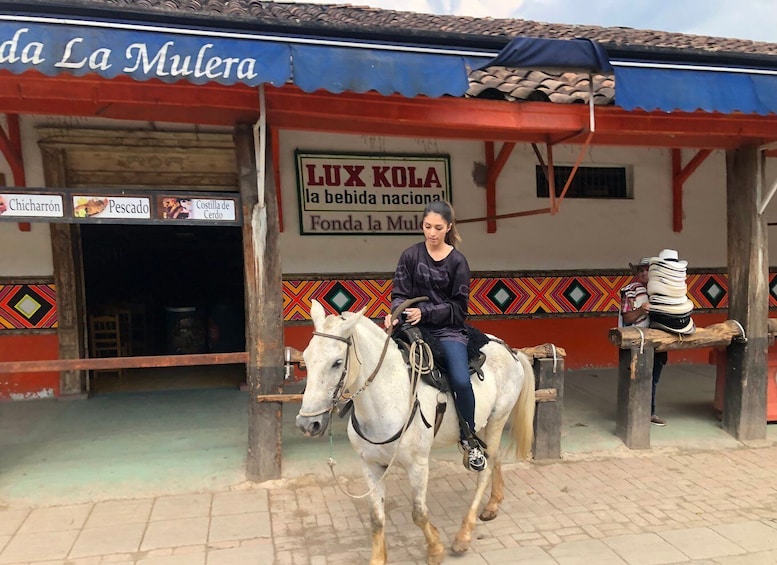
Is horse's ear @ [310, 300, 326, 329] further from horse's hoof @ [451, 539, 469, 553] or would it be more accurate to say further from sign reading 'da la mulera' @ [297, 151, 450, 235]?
sign reading 'da la mulera' @ [297, 151, 450, 235]

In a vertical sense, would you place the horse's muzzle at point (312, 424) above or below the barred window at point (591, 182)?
below

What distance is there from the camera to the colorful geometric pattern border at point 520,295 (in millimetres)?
6922

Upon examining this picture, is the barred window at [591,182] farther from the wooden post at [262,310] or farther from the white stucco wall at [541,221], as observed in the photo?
the wooden post at [262,310]

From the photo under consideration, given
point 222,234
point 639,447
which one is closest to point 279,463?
point 639,447

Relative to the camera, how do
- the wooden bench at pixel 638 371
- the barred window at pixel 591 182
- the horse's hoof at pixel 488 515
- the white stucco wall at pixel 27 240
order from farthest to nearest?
the barred window at pixel 591 182 → the white stucco wall at pixel 27 240 → the wooden bench at pixel 638 371 → the horse's hoof at pixel 488 515

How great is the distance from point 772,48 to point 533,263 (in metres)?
5.08

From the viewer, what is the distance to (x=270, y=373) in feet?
14.0

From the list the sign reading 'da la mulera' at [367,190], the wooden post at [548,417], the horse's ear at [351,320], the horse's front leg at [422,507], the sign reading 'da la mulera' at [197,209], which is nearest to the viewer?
the horse's ear at [351,320]

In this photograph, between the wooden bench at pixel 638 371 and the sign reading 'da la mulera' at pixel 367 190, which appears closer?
the wooden bench at pixel 638 371

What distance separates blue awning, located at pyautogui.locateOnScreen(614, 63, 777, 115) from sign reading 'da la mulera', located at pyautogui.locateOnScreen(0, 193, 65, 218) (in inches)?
172

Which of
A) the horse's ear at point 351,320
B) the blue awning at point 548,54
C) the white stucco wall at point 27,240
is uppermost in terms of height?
the blue awning at point 548,54

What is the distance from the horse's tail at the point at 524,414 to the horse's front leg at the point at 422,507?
1.24 meters

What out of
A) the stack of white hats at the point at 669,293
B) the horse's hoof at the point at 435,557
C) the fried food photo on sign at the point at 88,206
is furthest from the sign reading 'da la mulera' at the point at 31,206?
the stack of white hats at the point at 669,293

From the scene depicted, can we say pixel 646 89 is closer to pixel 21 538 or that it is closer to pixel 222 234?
pixel 21 538
